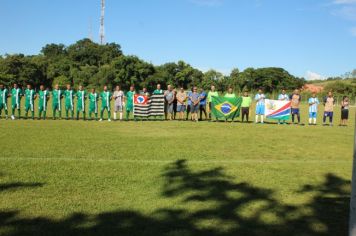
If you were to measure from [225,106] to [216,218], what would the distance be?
1642cm

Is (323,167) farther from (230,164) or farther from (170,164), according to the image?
(170,164)

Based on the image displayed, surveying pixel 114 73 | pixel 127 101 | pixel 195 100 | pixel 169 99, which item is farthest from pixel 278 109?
pixel 114 73

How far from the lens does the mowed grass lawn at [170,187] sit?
5434mm

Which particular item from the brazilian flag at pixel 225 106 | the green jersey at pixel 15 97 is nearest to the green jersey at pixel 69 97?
the green jersey at pixel 15 97

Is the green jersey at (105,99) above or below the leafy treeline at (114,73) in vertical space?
below

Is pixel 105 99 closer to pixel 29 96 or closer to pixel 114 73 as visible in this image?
pixel 29 96

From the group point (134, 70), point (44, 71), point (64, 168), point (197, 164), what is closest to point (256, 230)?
point (197, 164)

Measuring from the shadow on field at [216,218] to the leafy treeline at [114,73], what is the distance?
79.6 m

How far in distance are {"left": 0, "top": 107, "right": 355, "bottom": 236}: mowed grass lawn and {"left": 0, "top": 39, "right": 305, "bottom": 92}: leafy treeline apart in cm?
7537

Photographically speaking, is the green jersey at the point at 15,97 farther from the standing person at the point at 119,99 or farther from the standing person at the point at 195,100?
the standing person at the point at 195,100

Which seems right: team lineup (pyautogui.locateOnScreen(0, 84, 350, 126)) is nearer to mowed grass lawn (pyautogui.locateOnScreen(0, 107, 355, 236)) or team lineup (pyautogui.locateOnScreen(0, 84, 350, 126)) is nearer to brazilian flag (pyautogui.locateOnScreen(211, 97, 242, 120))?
brazilian flag (pyautogui.locateOnScreen(211, 97, 242, 120))

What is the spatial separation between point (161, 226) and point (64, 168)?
391cm

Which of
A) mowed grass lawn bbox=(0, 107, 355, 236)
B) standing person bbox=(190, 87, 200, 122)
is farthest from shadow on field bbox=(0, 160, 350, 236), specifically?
standing person bbox=(190, 87, 200, 122)

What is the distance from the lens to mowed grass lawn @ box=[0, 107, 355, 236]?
543 centimetres
